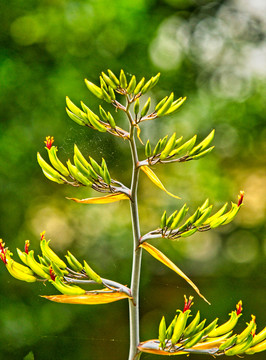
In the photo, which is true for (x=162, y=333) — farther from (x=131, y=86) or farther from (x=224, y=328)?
(x=131, y=86)

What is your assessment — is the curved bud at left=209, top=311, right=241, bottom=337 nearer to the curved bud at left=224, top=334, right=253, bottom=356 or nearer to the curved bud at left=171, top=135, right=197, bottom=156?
the curved bud at left=224, top=334, right=253, bottom=356

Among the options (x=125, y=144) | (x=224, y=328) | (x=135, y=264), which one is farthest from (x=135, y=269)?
(x=125, y=144)

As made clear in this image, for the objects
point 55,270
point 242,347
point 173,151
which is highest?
point 173,151

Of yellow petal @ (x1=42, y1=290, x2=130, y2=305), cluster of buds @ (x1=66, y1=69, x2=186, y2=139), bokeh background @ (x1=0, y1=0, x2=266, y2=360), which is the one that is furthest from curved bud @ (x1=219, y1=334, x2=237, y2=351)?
bokeh background @ (x1=0, y1=0, x2=266, y2=360)

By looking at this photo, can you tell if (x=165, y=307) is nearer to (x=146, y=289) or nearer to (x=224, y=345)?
(x=146, y=289)

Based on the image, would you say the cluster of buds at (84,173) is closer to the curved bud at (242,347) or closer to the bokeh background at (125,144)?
the curved bud at (242,347)

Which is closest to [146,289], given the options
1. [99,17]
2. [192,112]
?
[192,112]

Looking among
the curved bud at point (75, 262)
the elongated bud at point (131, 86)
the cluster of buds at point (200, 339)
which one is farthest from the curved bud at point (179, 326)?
the elongated bud at point (131, 86)
